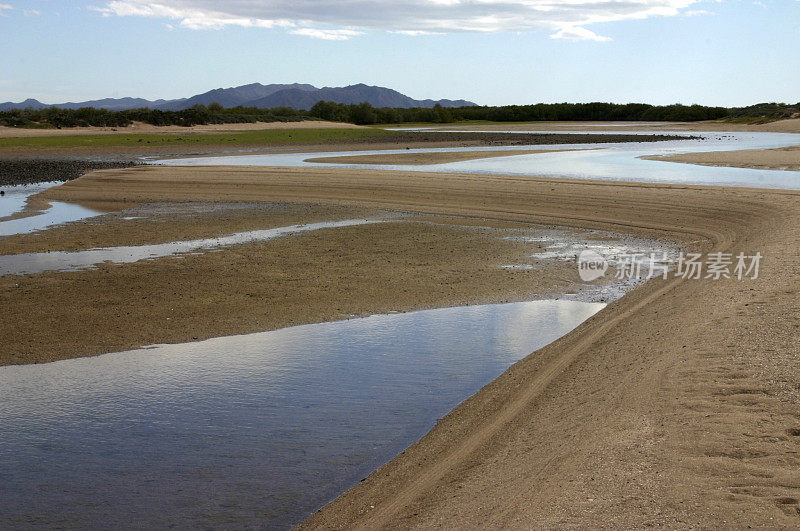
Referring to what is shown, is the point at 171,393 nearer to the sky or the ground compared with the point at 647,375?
nearer to the ground

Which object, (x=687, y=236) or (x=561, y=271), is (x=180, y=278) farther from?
(x=687, y=236)

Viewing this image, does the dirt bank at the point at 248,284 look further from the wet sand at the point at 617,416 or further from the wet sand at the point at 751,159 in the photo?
the wet sand at the point at 751,159

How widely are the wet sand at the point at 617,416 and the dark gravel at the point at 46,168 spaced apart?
22521 mm

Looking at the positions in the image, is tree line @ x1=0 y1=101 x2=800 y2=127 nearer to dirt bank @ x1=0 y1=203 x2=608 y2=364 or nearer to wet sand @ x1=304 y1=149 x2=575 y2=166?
wet sand @ x1=304 y1=149 x2=575 y2=166

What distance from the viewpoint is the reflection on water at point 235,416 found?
17.9 ft

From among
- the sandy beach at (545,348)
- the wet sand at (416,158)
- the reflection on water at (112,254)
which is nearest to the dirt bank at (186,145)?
the wet sand at (416,158)

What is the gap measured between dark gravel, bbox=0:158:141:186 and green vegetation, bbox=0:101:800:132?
1310 inches

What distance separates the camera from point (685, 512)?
4176 mm

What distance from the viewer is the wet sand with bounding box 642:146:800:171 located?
31.4 m

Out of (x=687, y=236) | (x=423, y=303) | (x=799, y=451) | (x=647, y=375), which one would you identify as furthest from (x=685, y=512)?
(x=687, y=236)

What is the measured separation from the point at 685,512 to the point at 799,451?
1.22 m

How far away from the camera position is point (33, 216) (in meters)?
21.3

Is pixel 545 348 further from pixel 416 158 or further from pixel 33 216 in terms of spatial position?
pixel 416 158

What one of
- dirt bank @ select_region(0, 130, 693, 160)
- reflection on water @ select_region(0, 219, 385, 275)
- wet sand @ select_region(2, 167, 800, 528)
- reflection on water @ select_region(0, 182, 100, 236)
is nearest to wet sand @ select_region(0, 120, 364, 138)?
dirt bank @ select_region(0, 130, 693, 160)
